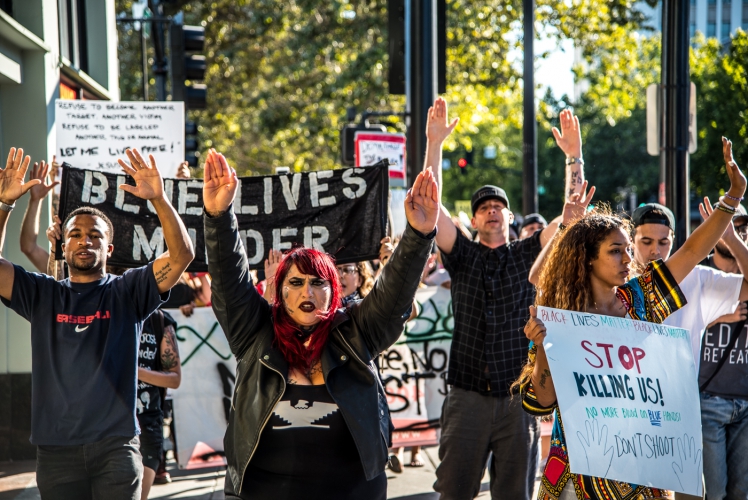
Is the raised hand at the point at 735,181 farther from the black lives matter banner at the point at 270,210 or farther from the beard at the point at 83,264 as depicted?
the beard at the point at 83,264

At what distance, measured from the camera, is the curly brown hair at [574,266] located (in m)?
3.55

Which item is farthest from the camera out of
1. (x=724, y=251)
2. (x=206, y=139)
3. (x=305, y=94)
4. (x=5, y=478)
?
(x=206, y=139)

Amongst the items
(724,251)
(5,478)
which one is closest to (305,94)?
(5,478)

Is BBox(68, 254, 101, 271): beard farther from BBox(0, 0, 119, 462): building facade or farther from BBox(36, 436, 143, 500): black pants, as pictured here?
BBox(0, 0, 119, 462): building facade

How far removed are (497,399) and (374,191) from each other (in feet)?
5.35

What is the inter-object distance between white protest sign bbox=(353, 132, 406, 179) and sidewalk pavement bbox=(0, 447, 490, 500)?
429 centimetres

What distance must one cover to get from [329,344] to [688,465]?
4.70 feet

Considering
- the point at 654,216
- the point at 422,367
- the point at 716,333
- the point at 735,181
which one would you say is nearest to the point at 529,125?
the point at 422,367

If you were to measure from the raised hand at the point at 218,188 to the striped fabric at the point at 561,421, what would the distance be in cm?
131

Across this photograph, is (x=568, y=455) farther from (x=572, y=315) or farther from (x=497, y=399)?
(x=497, y=399)

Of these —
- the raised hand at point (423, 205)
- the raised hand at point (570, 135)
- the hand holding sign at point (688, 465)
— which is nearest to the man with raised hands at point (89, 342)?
the raised hand at point (423, 205)

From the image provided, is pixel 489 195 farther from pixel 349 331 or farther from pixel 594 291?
pixel 349 331

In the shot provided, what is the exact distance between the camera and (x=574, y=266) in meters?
3.56

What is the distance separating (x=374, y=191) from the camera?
18.7 feet
